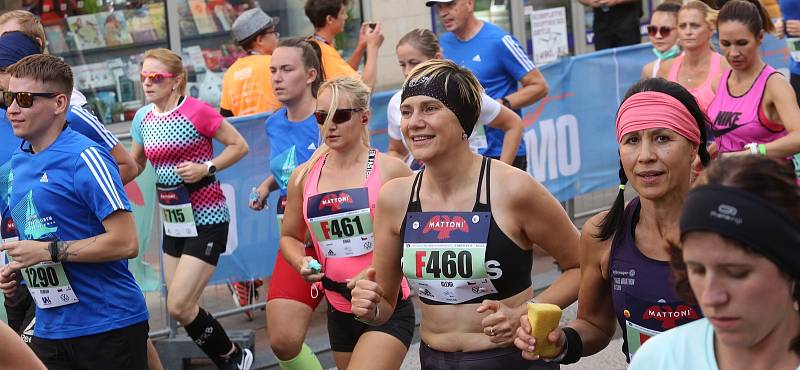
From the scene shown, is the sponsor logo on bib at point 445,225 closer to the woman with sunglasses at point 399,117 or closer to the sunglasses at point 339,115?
the sunglasses at point 339,115

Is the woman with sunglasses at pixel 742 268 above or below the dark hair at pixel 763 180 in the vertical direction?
below

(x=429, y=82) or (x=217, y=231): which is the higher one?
(x=429, y=82)

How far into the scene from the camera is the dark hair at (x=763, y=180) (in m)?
2.40

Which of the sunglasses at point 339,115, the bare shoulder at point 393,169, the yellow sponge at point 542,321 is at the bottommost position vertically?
the bare shoulder at point 393,169

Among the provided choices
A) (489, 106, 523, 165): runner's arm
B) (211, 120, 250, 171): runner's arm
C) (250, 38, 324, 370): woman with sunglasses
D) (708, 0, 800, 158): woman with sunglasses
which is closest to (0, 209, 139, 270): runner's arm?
(250, 38, 324, 370): woman with sunglasses

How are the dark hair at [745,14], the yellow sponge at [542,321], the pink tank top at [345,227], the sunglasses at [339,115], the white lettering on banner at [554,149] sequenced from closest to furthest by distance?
the yellow sponge at [542,321]
the pink tank top at [345,227]
the sunglasses at [339,115]
the dark hair at [745,14]
the white lettering on banner at [554,149]

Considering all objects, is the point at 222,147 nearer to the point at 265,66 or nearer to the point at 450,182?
the point at 265,66

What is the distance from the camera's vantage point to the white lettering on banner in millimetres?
10227

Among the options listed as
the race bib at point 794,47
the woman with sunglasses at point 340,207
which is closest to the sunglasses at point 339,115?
the woman with sunglasses at point 340,207

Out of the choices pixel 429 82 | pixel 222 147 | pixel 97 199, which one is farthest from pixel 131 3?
pixel 429 82

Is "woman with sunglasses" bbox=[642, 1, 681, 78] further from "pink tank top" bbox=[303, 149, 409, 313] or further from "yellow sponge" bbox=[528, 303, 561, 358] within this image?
"yellow sponge" bbox=[528, 303, 561, 358]

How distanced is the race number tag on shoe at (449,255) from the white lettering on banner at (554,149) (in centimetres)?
562

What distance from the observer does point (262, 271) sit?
847 centimetres

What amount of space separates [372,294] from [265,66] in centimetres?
481
